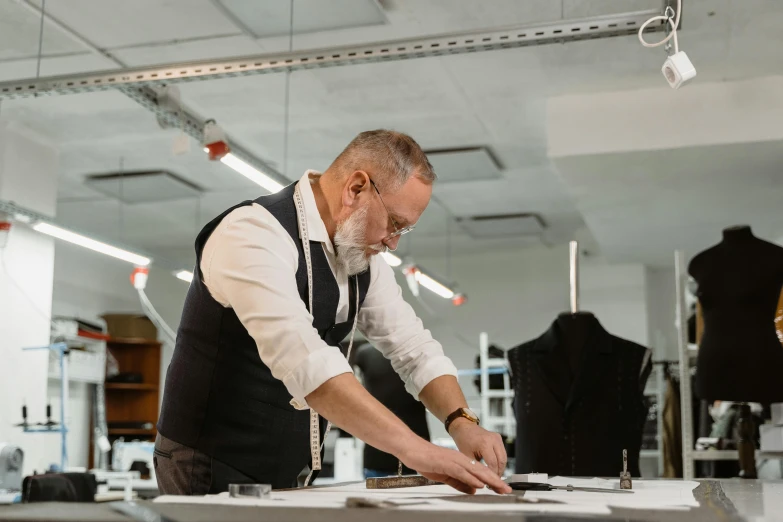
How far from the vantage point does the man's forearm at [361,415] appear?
1618 mm

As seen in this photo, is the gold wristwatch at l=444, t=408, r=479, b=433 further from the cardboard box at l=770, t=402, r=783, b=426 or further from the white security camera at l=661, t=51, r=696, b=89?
the cardboard box at l=770, t=402, r=783, b=426

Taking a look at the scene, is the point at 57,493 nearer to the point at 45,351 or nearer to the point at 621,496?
the point at 621,496

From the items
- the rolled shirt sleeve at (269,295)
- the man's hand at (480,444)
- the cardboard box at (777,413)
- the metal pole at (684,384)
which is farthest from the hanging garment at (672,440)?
the rolled shirt sleeve at (269,295)

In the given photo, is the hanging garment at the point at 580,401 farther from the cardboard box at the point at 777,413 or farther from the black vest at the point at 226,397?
the black vest at the point at 226,397

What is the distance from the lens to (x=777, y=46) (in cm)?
526

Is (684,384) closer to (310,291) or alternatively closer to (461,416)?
(461,416)

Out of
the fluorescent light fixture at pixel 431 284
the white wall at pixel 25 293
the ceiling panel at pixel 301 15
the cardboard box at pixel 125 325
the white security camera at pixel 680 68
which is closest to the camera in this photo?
the white security camera at pixel 680 68

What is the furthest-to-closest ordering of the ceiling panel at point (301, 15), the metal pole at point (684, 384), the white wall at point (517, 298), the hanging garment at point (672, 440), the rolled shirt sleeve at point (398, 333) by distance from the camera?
the white wall at point (517, 298) → the hanging garment at point (672, 440) → the ceiling panel at point (301, 15) → the metal pole at point (684, 384) → the rolled shirt sleeve at point (398, 333)

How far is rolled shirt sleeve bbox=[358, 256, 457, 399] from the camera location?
2309mm

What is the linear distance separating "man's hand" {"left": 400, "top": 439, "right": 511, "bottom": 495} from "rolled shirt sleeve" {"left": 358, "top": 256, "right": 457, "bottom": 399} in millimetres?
687

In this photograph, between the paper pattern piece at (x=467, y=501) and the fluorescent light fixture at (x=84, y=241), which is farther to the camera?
the fluorescent light fixture at (x=84, y=241)

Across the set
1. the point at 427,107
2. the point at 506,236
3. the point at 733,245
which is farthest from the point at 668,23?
the point at 506,236

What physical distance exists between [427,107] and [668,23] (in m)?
2.93

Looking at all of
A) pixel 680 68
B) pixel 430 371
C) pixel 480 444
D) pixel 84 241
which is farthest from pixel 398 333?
pixel 84 241
